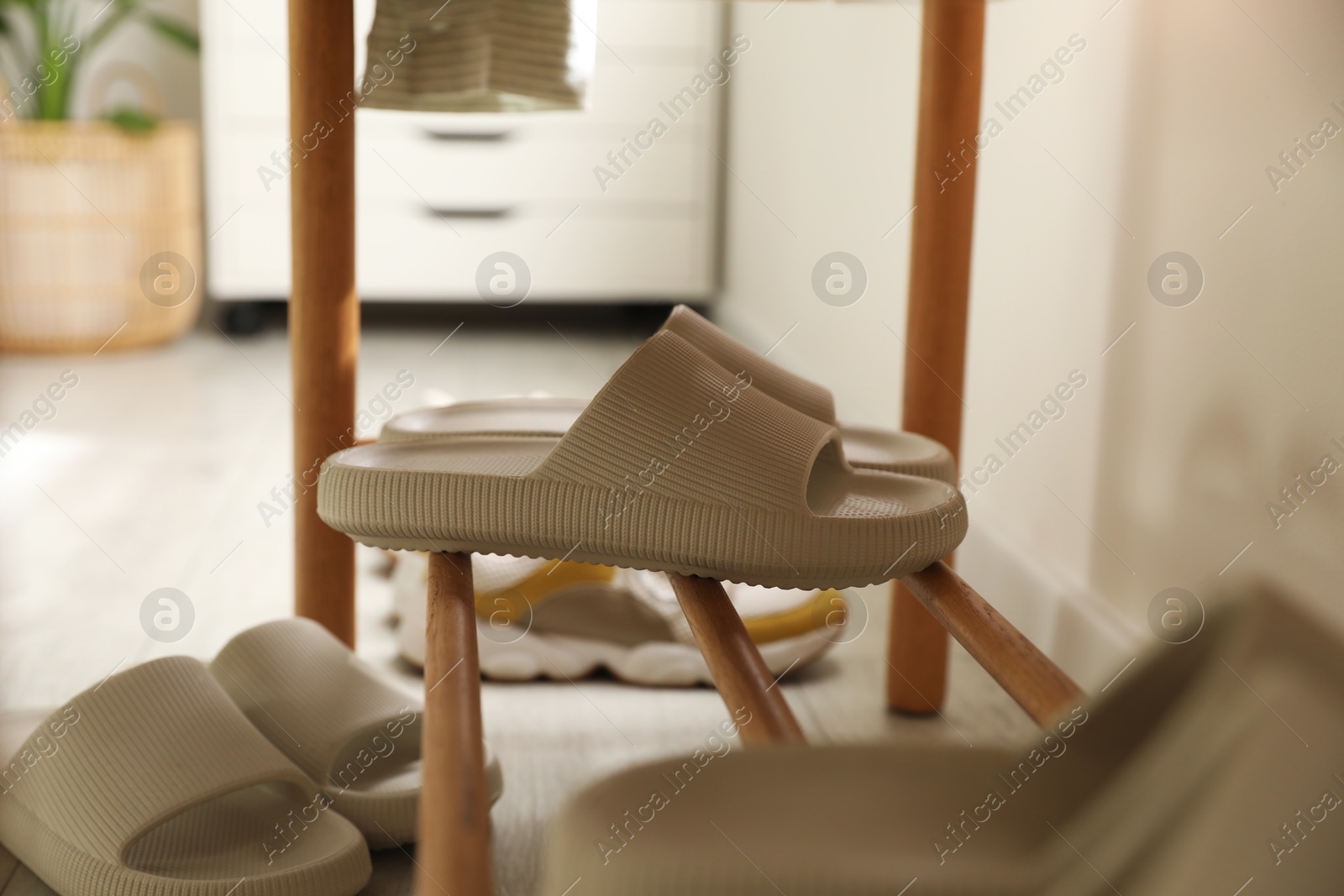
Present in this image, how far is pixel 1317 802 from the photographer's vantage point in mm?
246

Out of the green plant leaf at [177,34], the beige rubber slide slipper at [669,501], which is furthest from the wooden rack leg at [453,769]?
the green plant leaf at [177,34]

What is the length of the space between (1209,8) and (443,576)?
55cm

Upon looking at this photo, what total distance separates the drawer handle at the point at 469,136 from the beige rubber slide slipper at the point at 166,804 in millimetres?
1901

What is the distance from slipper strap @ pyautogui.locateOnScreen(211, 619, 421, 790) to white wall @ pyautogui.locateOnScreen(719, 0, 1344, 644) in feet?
1.56

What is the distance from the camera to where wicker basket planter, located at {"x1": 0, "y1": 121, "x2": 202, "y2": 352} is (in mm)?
2248

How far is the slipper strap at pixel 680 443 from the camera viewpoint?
0.57 meters

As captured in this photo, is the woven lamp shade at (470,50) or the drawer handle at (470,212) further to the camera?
the drawer handle at (470,212)

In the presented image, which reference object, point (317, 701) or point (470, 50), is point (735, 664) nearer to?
point (317, 701)

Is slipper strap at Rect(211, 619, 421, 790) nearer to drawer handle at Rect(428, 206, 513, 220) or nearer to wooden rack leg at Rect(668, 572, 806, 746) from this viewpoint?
wooden rack leg at Rect(668, 572, 806, 746)

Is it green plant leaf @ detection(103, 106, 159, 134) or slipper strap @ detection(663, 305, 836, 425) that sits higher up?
green plant leaf @ detection(103, 106, 159, 134)

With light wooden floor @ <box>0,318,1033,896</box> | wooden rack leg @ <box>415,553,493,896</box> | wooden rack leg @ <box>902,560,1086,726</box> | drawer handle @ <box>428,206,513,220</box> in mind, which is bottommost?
light wooden floor @ <box>0,318,1033,896</box>

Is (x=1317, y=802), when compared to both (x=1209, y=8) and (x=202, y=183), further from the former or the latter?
(x=202, y=183)

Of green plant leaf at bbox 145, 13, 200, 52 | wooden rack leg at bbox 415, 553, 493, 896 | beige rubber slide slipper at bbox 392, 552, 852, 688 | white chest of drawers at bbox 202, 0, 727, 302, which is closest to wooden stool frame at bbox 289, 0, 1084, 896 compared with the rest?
beige rubber slide slipper at bbox 392, 552, 852, 688

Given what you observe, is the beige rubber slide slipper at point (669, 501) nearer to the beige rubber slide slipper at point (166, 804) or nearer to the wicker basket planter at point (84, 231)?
the beige rubber slide slipper at point (166, 804)
